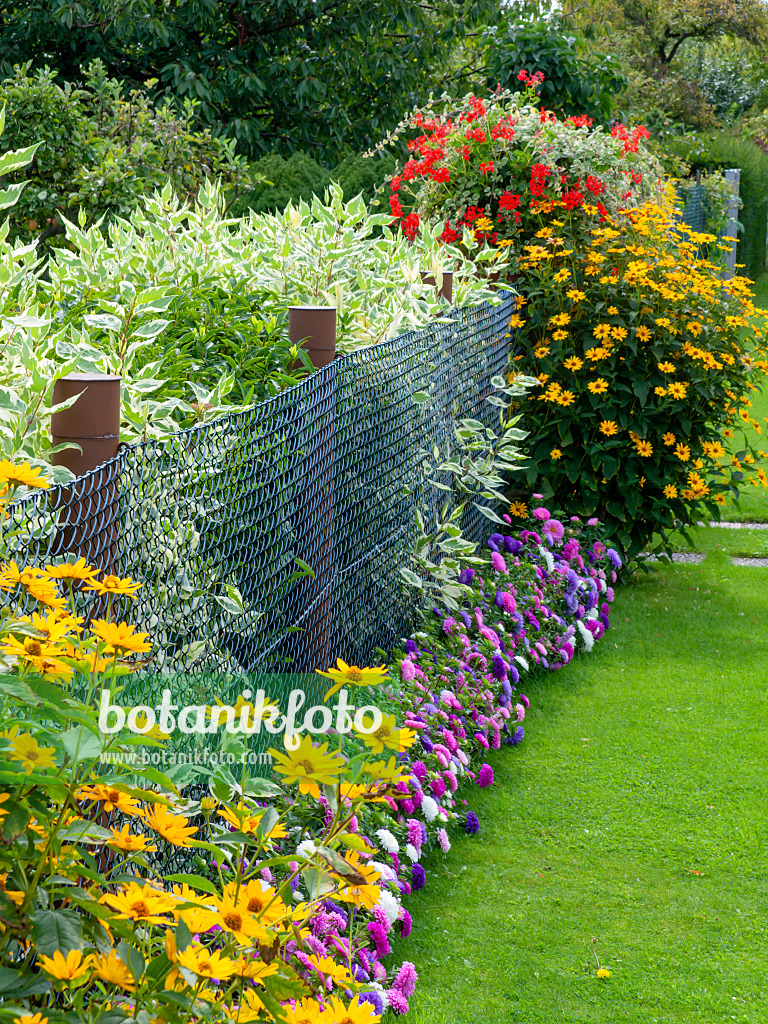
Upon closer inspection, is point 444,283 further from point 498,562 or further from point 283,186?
point 283,186

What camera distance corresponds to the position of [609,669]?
16.2ft

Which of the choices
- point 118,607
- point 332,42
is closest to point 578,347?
point 118,607

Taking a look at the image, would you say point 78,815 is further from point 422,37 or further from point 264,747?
point 422,37

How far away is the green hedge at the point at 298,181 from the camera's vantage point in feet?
30.7

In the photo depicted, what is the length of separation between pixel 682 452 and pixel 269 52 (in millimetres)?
9194

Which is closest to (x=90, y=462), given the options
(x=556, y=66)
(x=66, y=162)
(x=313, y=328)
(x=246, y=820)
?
(x=246, y=820)

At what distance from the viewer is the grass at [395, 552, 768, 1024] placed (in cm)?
269

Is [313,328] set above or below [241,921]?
above

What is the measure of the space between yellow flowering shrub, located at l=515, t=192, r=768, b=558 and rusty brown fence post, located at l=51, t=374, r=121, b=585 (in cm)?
404

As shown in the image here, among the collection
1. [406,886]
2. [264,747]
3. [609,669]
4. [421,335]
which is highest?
[421,335]

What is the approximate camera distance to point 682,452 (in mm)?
5637

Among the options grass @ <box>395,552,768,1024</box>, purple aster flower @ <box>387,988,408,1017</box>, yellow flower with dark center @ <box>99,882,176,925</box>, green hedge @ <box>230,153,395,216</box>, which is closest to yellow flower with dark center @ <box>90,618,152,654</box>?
yellow flower with dark center @ <box>99,882,176,925</box>

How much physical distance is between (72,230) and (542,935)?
2806 mm

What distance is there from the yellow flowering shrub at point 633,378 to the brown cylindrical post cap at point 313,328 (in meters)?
2.77
